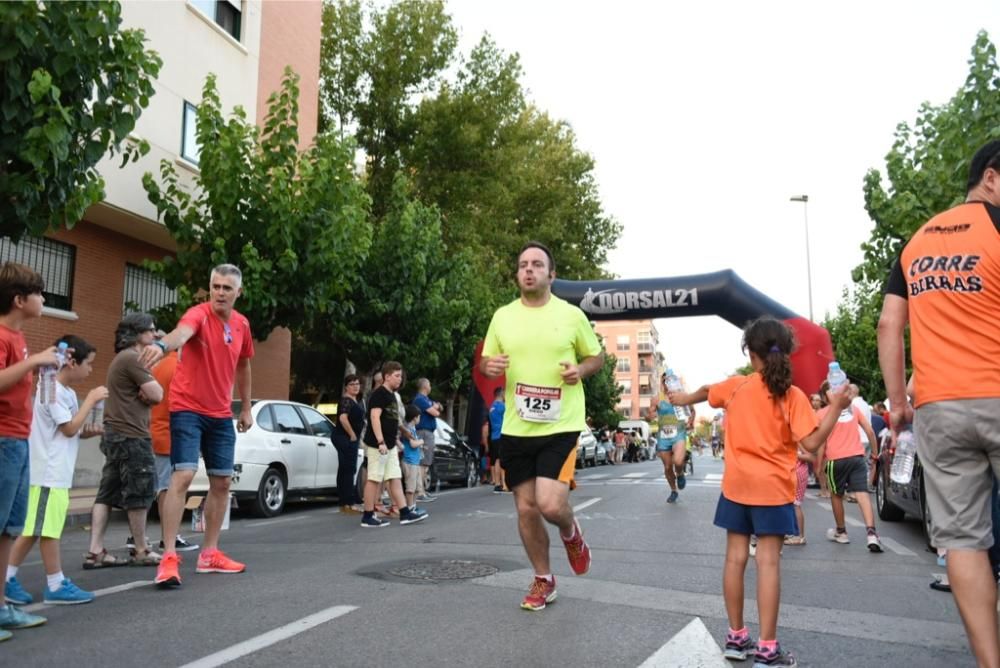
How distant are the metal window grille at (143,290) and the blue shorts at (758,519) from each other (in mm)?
14175

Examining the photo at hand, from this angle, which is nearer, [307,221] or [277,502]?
[277,502]

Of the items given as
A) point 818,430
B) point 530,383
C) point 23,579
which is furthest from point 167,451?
point 818,430

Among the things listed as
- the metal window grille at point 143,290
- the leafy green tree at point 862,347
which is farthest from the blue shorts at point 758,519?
the leafy green tree at point 862,347

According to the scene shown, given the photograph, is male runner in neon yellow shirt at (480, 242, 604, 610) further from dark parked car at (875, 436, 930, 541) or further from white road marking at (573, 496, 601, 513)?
white road marking at (573, 496, 601, 513)

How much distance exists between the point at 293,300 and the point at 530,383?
10443 mm

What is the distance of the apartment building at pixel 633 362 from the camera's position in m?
118

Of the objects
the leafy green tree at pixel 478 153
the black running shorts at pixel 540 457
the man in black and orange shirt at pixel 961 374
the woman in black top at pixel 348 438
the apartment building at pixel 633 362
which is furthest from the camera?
the apartment building at pixel 633 362

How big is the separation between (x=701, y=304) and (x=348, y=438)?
328 inches

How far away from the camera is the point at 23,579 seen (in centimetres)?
615

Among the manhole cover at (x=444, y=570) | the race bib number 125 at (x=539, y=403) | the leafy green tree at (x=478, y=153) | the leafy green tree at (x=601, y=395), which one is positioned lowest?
the manhole cover at (x=444, y=570)

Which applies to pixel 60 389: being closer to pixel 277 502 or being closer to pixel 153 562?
pixel 153 562

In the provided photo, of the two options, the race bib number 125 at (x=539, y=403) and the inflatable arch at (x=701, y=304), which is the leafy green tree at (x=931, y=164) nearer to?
the inflatable arch at (x=701, y=304)

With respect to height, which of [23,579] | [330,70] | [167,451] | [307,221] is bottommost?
[23,579]

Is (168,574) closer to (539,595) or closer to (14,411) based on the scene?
(14,411)
